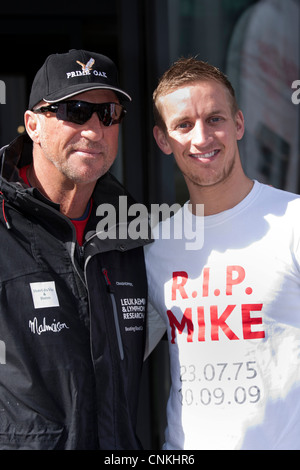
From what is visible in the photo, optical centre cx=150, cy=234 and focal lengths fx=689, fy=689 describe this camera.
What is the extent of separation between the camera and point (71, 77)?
8.05 feet

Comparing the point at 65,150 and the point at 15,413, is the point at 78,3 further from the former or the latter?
A: the point at 15,413

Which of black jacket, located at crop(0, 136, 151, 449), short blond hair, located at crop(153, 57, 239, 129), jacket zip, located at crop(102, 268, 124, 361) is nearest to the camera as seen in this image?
black jacket, located at crop(0, 136, 151, 449)

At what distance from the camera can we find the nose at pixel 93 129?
2471 millimetres

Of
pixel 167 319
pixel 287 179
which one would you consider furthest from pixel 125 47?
pixel 167 319

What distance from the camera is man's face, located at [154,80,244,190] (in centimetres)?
245

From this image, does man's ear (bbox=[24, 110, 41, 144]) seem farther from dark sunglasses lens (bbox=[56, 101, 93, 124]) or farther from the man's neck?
the man's neck

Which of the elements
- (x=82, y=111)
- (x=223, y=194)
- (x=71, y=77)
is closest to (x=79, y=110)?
(x=82, y=111)

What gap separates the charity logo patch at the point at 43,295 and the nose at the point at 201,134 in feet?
2.35

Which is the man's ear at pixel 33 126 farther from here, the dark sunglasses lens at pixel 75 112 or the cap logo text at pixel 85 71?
the cap logo text at pixel 85 71

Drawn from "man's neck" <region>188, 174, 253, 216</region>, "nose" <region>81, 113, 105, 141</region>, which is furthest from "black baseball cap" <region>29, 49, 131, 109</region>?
"man's neck" <region>188, 174, 253, 216</region>

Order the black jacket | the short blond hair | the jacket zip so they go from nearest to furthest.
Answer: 1. the black jacket
2. the jacket zip
3. the short blond hair

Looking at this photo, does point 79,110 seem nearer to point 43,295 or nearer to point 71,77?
point 71,77

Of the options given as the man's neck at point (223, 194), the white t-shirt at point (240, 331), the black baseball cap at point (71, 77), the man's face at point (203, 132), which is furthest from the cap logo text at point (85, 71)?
the white t-shirt at point (240, 331)

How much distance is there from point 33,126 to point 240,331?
3.53 feet
